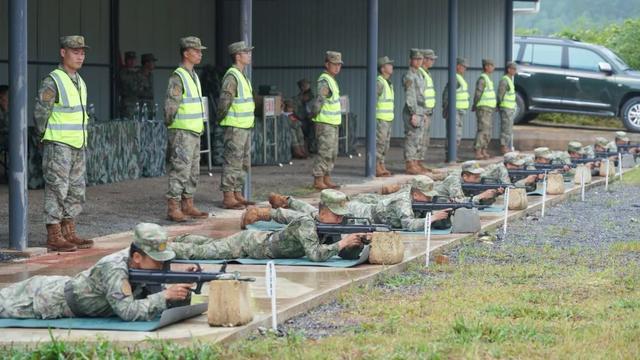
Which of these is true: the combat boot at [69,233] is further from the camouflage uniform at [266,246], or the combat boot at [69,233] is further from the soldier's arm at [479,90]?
the soldier's arm at [479,90]

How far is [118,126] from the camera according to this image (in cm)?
2273

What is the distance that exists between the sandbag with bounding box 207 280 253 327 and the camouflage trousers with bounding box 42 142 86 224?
491 centimetres

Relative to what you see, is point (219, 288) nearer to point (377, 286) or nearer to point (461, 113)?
point (377, 286)

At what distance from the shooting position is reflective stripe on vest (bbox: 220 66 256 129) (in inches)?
741

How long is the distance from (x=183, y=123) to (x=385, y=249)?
4.63 meters

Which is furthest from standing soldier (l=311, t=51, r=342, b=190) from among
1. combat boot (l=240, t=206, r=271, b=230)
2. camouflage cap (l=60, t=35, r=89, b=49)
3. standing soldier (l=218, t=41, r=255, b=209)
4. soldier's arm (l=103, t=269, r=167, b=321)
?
soldier's arm (l=103, t=269, r=167, b=321)

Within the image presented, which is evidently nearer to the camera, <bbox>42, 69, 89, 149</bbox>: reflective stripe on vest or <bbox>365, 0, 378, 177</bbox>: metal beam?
<bbox>42, 69, 89, 149</bbox>: reflective stripe on vest

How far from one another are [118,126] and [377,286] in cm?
1074

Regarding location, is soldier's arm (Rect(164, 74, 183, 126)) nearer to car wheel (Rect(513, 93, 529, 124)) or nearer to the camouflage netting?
the camouflage netting

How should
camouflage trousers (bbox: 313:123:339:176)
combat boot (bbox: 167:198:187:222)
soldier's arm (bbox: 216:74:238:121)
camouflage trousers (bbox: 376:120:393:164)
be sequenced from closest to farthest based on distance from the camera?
1. combat boot (bbox: 167:198:187:222)
2. soldier's arm (bbox: 216:74:238:121)
3. camouflage trousers (bbox: 313:123:339:176)
4. camouflage trousers (bbox: 376:120:393:164)

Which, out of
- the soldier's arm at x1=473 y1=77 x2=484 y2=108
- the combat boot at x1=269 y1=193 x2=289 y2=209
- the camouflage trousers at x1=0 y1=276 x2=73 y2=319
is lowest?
the camouflage trousers at x1=0 y1=276 x2=73 y2=319

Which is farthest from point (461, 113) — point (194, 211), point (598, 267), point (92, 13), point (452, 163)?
point (598, 267)

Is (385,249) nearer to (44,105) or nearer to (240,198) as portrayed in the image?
(44,105)

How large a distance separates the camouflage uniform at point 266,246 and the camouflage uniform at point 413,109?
1240 centimetres
